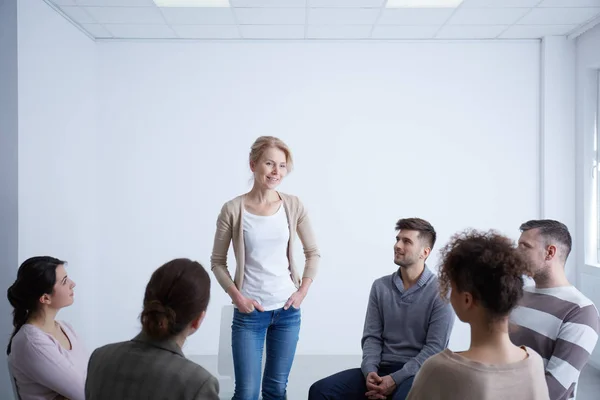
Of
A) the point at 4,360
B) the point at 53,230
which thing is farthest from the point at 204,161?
the point at 4,360

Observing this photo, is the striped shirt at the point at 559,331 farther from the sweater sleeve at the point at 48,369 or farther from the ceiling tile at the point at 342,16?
the ceiling tile at the point at 342,16

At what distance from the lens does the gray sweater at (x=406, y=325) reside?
2373mm

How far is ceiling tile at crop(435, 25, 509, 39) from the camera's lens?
14.8ft

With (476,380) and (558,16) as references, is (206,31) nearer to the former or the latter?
(558,16)

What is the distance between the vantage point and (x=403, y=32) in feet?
15.2

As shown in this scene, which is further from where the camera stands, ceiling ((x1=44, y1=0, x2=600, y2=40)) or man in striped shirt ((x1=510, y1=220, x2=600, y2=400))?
ceiling ((x1=44, y1=0, x2=600, y2=40))

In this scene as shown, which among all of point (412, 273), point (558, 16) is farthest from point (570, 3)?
point (412, 273)

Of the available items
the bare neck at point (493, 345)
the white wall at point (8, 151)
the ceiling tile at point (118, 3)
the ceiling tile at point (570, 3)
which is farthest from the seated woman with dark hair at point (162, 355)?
the ceiling tile at point (570, 3)

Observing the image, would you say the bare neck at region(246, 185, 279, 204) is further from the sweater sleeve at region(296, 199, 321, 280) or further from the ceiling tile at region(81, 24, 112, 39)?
the ceiling tile at region(81, 24, 112, 39)

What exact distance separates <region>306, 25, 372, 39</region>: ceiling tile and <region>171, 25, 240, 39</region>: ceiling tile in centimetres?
66

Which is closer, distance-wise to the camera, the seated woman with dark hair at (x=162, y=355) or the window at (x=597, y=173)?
the seated woman with dark hair at (x=162, y=355)

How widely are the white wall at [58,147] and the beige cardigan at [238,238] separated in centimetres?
169

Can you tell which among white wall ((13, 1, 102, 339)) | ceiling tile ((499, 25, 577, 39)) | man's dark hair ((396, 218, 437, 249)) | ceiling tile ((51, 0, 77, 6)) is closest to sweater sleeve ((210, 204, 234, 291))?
man's dark hair ((396, 218, 437, 249))

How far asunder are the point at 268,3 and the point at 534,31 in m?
2.33
